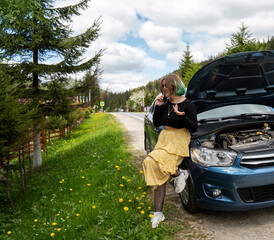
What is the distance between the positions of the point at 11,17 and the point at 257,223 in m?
5.93

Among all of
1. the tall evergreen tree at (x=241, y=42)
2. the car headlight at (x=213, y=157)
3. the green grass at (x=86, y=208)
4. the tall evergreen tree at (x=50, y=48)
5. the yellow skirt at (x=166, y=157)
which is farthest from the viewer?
the tall evergreen tree at (x=241, y=42)

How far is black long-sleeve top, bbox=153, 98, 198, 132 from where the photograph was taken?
9.15 ft

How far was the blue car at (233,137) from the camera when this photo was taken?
8.58 feet

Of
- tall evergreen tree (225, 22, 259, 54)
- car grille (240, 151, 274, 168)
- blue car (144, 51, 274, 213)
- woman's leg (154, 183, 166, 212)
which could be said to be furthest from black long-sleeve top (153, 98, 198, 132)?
tall evergreen tree (225, 22, 259, 54)

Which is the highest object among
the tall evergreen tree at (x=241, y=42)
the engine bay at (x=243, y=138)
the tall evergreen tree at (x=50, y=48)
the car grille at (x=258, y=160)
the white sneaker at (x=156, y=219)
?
the tall evergreen tree at (x=241, y=42)

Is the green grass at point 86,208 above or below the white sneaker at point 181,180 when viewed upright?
below

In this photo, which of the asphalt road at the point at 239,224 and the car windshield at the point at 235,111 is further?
the car windshield at the point at 235,111

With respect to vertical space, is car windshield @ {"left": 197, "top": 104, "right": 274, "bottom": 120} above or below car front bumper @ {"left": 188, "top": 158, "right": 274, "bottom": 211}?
above

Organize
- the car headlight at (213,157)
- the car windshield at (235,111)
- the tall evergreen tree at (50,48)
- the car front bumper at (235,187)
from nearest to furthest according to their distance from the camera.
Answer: the car front bumper at (235,187) < the car headlight at (213,157) < the car windshield at (235,111) < the tall evergreen tree at (50,48)

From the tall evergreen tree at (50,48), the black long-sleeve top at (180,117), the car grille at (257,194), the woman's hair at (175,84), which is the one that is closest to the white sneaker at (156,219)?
the car grille at (257,194)

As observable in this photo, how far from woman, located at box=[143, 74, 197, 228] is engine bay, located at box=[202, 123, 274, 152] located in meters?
0.39

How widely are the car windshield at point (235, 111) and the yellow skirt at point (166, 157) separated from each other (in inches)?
40.9

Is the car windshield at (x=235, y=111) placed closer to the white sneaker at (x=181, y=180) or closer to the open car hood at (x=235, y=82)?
the open car hood at (x=235, y=82)

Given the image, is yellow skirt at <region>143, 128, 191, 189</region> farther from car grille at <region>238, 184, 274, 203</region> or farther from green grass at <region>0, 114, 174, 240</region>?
car grille at <region>238, 184, 274, 203</region>
